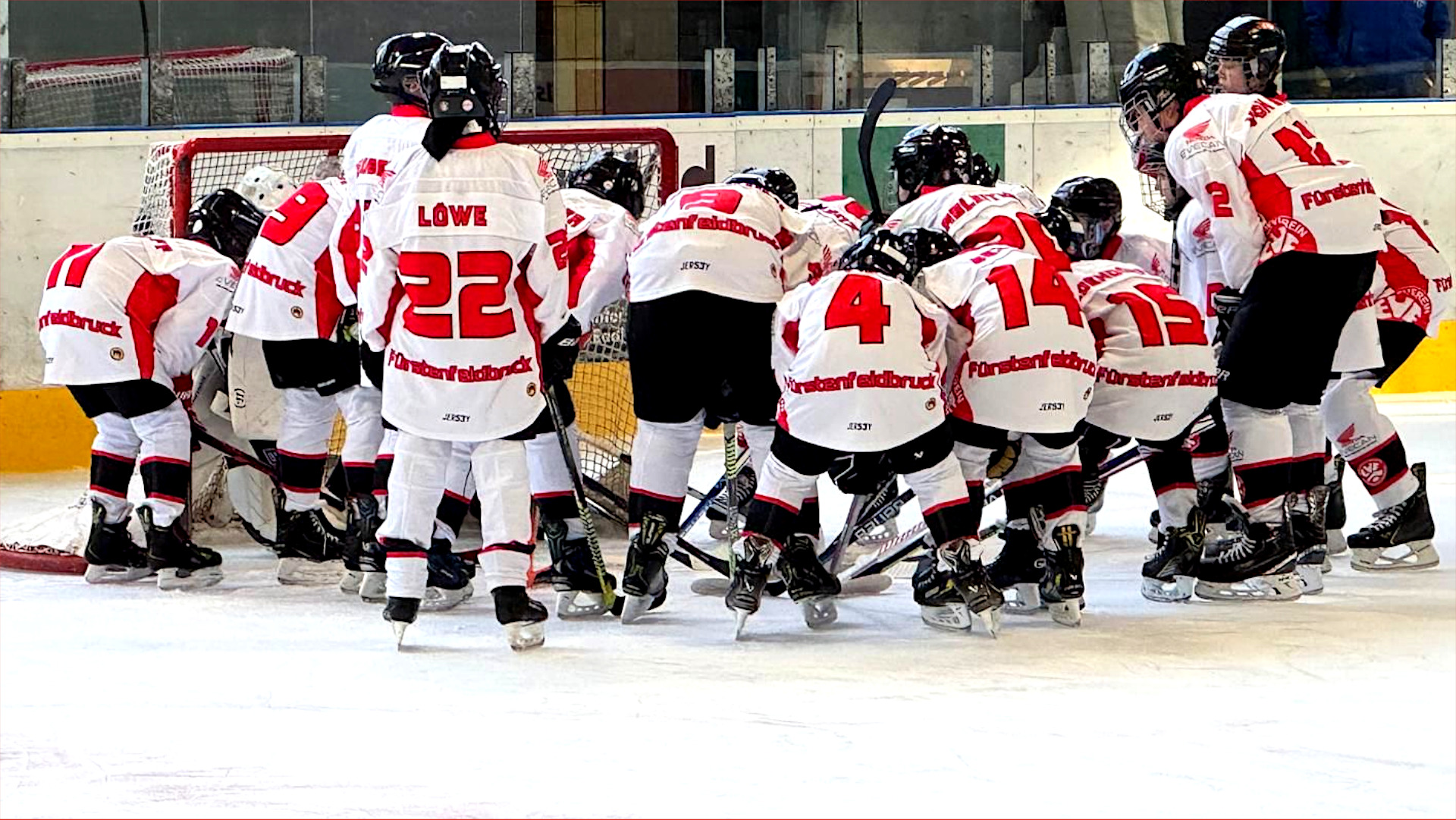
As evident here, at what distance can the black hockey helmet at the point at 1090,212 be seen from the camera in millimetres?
4574

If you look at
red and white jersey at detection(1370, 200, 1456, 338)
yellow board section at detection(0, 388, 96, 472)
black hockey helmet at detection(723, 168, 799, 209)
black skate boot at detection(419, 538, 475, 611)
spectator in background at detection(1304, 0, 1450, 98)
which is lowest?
black skate boot at detection(419, 538, 475, 611)

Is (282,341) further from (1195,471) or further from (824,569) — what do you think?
(1195,471)

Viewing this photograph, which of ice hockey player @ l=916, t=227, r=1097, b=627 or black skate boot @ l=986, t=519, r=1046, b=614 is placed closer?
ice hockey player @ l=916, t=227, r=1097, b=627

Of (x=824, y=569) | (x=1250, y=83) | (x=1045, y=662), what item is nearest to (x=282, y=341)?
(x=824, y=569)

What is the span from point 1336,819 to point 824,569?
1.56m

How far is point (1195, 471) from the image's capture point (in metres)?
4.57

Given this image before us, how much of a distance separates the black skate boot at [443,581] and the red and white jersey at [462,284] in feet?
2.28

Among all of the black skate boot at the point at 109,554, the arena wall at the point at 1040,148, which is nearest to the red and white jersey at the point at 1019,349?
the black skate boot at the point at 109,554

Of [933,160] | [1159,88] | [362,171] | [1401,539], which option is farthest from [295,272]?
[1401,539]

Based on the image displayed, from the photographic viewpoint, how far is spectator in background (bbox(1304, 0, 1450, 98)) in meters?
8.29

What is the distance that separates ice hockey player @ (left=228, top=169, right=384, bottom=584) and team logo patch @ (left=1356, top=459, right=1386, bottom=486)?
243 centimetres

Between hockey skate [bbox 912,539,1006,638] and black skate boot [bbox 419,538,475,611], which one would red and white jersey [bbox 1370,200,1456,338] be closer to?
hockey skate [bbox 912,539,1006,638]

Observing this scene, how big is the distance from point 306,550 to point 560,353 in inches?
42.6

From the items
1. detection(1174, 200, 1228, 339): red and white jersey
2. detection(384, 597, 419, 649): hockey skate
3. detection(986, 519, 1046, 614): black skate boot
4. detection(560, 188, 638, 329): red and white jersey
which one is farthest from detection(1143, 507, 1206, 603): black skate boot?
detection(384, 597, 419, 649): hockey skate
